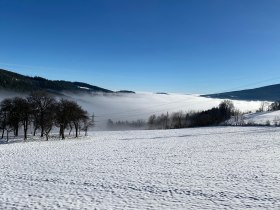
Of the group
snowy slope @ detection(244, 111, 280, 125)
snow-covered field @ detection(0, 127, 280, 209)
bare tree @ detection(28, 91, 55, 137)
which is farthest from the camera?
snowy slope @ detection(244, 111, 280, 125)

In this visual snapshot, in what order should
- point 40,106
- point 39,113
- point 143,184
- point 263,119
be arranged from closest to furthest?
point 143,184 → point 39,113 → point 40,106 → point 263,119

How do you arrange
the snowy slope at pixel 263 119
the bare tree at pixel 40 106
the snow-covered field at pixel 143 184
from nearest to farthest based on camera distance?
the snow-covered field at pixel 143 184, the bare tree at pixel 40 106, the snowy slope at pixel 263 119

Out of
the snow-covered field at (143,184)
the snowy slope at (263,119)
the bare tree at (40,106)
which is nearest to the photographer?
the snow-covered field at (143,184)

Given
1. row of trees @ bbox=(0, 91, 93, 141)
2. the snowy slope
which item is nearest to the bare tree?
row of trees @ bbox=(0, 91, 93, 141)

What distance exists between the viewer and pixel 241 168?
96.5 feet

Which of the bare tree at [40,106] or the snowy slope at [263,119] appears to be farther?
the snowy slope at [263,119]

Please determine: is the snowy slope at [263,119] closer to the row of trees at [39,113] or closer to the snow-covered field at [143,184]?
the row of trees at [39,113]

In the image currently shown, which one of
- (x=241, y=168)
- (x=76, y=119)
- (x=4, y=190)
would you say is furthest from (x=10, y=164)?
(x=76, y=119)

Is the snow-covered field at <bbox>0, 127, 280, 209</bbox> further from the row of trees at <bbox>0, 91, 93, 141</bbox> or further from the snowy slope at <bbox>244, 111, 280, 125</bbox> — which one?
the snowy slope at <bbox>244, 111, 280, 125</bbox>

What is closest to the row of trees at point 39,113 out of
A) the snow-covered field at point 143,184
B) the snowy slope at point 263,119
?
the snow-covered field at point 143,184

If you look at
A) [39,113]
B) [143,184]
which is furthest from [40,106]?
[143,184]

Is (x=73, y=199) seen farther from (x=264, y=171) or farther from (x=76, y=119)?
(x=76, y=119)

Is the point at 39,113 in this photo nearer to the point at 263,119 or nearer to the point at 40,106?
the point at 40,106

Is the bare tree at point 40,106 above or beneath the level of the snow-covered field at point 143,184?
above
